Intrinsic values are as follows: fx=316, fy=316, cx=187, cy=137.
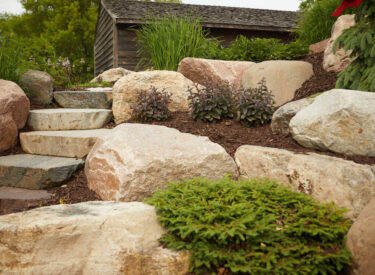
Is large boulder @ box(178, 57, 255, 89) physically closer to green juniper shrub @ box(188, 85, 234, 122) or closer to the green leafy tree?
green juniper shrub @ box(188, 85, 234, 122)

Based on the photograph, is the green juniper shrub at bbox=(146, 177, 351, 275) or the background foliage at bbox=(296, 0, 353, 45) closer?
the green juniper shrub at bbox=(146, 177, 351, 275)

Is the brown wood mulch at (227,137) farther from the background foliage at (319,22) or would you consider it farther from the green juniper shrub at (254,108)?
the background foliage at (319,22)

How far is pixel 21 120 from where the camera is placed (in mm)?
4109

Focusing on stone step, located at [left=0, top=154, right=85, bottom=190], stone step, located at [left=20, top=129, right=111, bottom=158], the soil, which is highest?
the soil

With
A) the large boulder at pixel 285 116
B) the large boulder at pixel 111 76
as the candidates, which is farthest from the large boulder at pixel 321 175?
the large boulder at pixel 111 76

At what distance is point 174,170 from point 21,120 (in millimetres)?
2468

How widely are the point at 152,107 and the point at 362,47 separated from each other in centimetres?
266

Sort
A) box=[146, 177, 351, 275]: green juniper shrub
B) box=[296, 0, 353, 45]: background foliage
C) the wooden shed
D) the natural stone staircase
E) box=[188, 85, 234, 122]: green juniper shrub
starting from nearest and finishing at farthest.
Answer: box=[146, 177, 351, 275]: green juniper shrub < the natural stone staircase < box=[188, 85, 234, 122]: green juniper shrub < box=[296, 0, 353, 45]: background foliage < the wooden shed

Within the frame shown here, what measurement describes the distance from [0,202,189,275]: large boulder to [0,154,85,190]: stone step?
4.16ft

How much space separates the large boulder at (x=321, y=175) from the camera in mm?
2486

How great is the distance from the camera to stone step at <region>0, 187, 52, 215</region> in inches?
118

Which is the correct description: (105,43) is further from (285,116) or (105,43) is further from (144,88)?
(285,116)

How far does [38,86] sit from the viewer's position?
16.5 feet

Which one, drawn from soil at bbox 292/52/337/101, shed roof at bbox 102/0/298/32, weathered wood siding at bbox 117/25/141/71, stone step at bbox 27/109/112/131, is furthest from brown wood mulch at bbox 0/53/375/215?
shed roof at bbox 102/0/298/32
